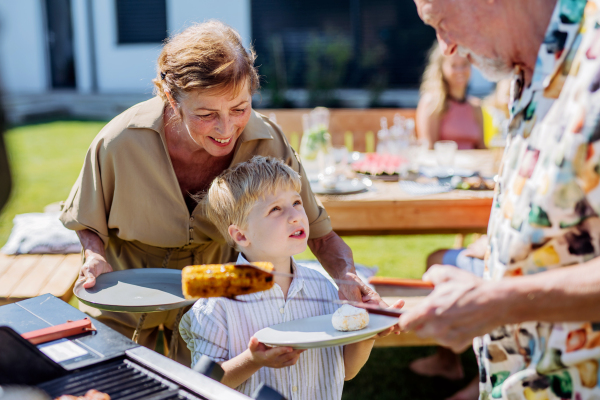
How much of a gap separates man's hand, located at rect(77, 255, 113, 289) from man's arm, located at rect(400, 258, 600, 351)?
125 centimetres

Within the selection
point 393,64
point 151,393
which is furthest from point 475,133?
point 393,64

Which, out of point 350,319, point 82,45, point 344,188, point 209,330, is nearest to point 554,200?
point 350,319

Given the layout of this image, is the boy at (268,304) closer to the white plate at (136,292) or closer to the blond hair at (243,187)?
the blond hair at (243,187)

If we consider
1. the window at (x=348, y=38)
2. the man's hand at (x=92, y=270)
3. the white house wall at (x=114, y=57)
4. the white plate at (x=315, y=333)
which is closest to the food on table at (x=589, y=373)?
the white plate at (x=315, y=333)

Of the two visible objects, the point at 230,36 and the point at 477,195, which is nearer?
the point at 230,36

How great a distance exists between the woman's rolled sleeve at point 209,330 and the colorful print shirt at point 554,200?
92cm

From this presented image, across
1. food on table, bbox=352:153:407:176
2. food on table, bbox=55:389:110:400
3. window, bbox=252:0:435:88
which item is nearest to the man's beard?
food on table, bbox=55:389:110:400

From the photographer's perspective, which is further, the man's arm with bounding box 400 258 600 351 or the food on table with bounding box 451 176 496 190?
the food on table with bounding box 451 176 496 190

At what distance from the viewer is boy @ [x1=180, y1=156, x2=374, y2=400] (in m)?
1.97

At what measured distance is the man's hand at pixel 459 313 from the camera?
1.25 m

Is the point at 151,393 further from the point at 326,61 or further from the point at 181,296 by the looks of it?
the point at 326,61

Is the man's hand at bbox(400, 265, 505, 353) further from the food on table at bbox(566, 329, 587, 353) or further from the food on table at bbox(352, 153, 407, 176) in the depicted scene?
the food on table at bbox(352, 153, 407, 176)

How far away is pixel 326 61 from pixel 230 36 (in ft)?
39.8

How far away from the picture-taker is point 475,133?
542cm
